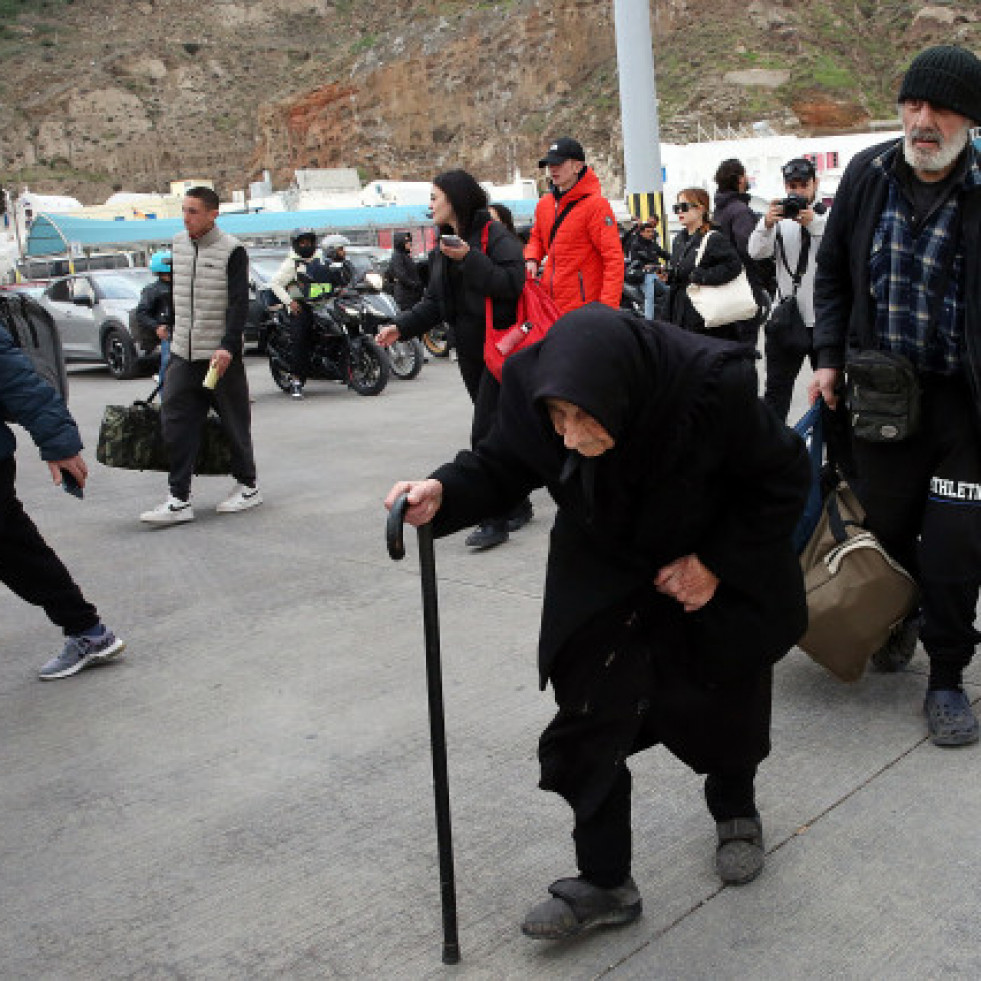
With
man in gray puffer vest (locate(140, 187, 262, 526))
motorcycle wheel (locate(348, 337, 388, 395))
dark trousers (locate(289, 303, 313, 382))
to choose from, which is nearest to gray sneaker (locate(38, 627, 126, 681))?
man in gray puffer vest (locate(140, 187, 262, 526))

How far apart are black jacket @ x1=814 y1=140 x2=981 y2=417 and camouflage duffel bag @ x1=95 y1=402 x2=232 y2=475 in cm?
437

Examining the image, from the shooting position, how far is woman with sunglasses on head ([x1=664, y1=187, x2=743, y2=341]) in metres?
6.92

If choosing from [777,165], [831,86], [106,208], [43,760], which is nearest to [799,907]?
[43,760]

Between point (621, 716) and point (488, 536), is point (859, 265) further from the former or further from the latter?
point (488, 536)

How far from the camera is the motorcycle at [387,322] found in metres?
13.0

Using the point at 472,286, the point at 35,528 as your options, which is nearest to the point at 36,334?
the point at 35,528

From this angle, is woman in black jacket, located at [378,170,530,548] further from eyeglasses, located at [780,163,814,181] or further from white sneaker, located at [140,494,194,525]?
white sneaker, located at [140,494,194,525]

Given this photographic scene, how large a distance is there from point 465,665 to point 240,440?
327 cm

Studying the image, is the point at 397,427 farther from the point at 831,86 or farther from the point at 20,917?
the point at 831,86

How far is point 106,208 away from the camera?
45.7 metres

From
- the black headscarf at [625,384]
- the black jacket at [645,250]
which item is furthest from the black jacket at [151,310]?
the black headscarf at [625,384]

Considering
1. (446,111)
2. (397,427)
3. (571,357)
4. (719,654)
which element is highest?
(446,111)

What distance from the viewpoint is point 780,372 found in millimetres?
7070

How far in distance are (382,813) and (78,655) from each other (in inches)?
75.3
